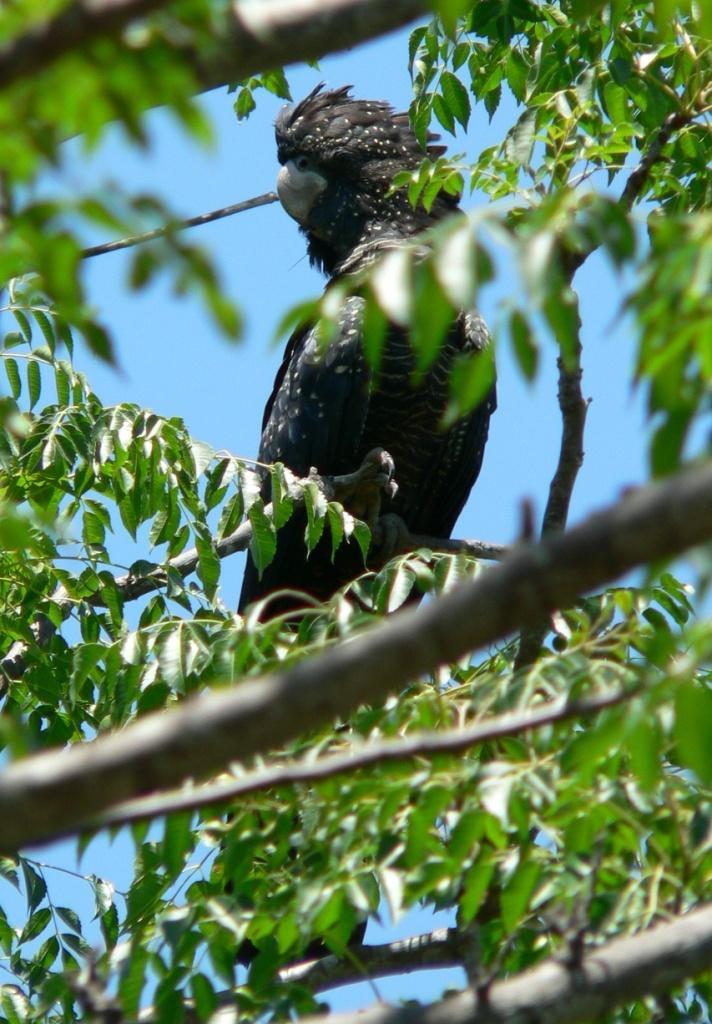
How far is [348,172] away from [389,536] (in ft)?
5.65

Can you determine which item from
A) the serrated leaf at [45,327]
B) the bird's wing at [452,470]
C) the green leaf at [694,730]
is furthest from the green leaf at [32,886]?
the bird's wing at [452,470]

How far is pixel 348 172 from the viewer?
6.14 metres

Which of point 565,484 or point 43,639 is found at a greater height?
point 43,639

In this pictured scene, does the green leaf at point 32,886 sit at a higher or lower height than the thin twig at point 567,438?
lower

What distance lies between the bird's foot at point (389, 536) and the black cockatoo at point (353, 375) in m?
0.28

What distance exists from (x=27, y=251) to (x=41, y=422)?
240 cm

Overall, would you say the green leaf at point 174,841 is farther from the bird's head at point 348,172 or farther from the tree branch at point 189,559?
the bird's head at point 348,172

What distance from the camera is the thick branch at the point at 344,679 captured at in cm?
116

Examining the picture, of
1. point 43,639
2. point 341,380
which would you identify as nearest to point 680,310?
point 43,639

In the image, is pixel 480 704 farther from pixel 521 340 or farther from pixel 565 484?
pixel 565 484

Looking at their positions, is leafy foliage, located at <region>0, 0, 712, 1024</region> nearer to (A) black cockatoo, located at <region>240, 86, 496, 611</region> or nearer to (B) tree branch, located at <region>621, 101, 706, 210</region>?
(B) tree branch, located at <region>621, 101, 706, 210</region>

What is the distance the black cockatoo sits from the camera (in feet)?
17.6

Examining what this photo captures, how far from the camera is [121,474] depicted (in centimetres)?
354

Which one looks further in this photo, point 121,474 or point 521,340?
point 121,474
